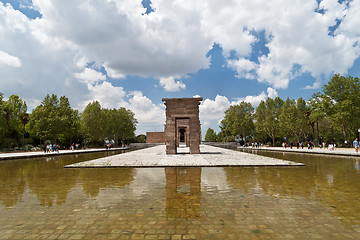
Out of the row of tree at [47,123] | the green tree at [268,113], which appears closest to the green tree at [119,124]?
the row of tree at [47,123]

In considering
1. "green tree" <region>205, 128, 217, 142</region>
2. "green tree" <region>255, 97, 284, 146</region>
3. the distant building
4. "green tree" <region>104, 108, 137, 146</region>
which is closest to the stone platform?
"green tree" <region>255, 97, 284, 146</region>

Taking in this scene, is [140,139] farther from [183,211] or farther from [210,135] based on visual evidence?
[183,211]

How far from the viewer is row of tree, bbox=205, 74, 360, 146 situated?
39.4m

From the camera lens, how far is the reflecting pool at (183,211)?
144 inches

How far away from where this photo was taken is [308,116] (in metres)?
52.5

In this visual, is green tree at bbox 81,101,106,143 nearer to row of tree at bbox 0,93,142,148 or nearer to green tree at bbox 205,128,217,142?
row of tree at bbox 0,93,142,148

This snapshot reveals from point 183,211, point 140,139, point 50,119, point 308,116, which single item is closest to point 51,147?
point 50,119

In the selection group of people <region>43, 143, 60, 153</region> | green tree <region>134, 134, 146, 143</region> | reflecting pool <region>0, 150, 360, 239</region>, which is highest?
green tree <region>134, 134, 146, 143</region>

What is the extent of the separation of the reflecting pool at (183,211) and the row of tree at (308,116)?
40415 millimetres

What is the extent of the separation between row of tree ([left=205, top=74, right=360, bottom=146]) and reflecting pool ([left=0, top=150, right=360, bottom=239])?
40415mm

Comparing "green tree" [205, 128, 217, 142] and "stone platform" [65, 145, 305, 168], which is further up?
"green tree" [205, 128, 217, 142]

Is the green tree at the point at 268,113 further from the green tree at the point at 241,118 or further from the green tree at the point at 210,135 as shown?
the green tree at the point at 210,135

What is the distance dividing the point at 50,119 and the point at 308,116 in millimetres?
58402

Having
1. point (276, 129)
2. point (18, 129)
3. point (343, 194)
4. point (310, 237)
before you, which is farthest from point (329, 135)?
point (18, 129)
